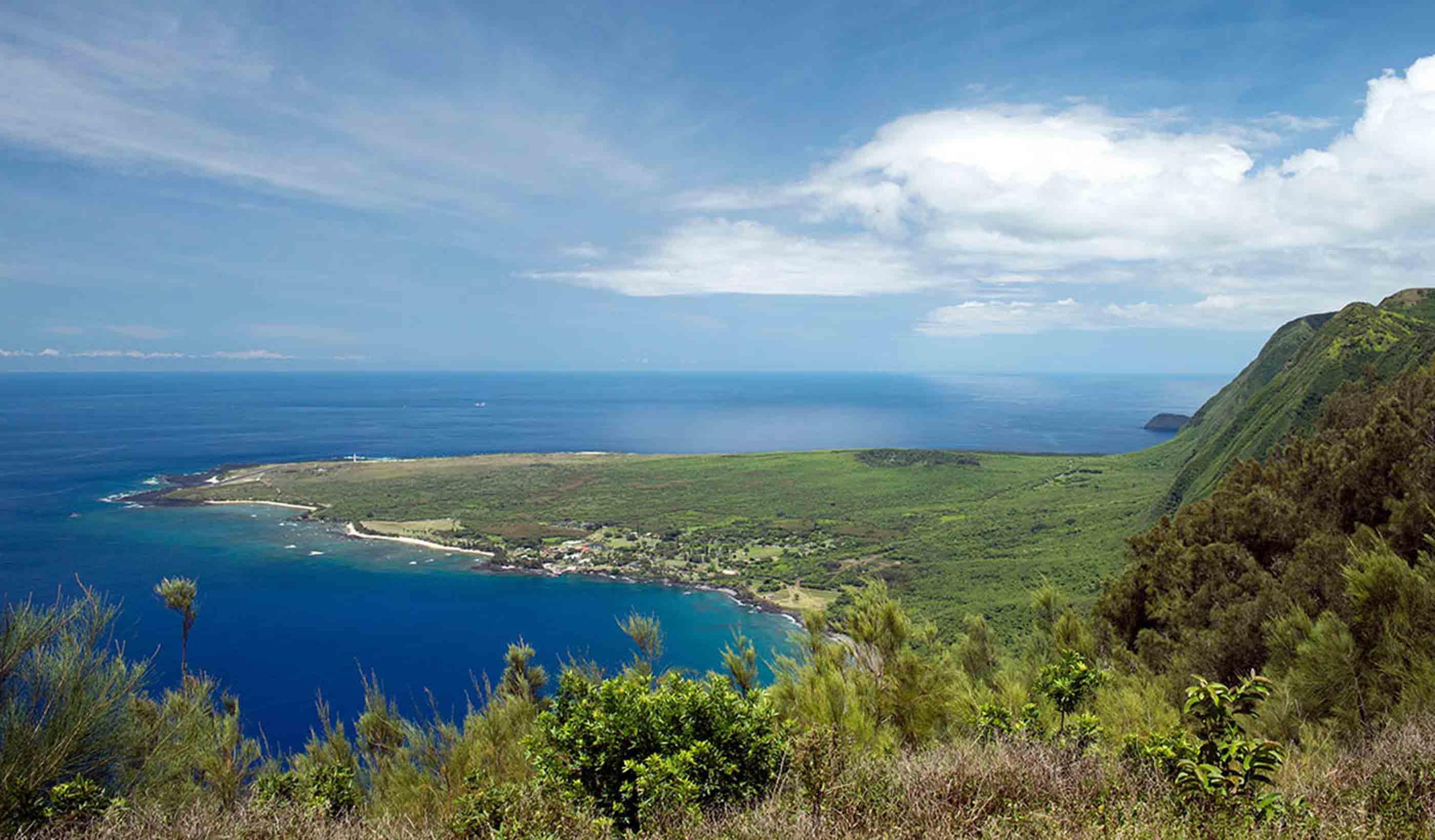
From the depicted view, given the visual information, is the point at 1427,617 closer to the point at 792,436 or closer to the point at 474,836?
the point at 474,836

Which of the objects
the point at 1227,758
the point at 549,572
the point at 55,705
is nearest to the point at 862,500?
the point at 549,572

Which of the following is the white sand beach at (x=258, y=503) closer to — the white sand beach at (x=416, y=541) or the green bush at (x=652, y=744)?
the white sand beach at (x=416, y=541)

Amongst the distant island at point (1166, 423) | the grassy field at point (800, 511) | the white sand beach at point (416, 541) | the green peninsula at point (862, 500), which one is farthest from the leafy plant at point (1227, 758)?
the distant island at point (1166, 423)

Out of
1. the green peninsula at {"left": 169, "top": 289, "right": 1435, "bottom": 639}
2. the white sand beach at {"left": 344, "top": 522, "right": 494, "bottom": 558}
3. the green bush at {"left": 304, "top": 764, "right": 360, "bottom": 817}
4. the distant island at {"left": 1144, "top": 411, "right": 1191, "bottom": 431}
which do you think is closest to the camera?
the green bush at {"left": 304, "top": 764, "right": 360, "bottom": 817}

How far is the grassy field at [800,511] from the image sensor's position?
47.8m

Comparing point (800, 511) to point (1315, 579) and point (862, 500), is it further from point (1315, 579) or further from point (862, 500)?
point (1315, 579)

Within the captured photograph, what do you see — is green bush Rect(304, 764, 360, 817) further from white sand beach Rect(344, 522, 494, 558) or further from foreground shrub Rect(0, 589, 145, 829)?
white sand beach Rect(344, 522, 494, 558)

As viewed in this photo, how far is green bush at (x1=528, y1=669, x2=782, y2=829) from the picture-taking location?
607 cm

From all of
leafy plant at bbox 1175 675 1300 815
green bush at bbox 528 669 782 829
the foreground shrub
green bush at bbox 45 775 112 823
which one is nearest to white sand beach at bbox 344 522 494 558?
the foreground shrub

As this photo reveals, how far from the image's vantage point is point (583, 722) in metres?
6.50

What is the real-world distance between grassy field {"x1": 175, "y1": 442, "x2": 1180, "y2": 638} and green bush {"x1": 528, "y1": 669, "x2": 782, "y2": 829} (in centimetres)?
3246

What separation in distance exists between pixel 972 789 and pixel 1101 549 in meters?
47.7

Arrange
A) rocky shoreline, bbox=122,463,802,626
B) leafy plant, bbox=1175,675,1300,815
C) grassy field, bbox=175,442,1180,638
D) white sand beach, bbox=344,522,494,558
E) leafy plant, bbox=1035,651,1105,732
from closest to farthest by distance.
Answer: leafy plant, bbox=1175,675,1300,815 → leafy plant, bbox=1035,651,1105,732 → rocky shoreline, bbox=122,463,802,626 → grassy field, bbox=175,442,1180,638 → white sand beach, bbox=344,522,494,558

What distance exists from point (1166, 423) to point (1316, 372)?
120374 millimetres
